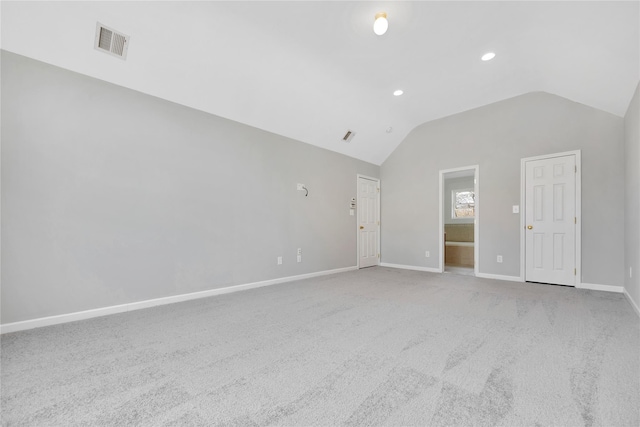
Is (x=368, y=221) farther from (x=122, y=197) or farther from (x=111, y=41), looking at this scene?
(x=111, y=41)

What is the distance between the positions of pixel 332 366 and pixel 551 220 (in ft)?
14.4

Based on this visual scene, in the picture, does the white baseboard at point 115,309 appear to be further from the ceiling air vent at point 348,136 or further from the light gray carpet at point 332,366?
the ceiling air vent at point 348,136

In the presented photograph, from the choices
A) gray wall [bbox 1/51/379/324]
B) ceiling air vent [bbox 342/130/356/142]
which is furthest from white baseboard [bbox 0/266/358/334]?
ceiling air vent [bbox 342/130/356/142]

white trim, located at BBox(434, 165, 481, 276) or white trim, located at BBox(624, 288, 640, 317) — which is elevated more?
white trim, located at BBox(434, 165, 481, 276)

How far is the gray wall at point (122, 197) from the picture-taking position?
8.16 ft

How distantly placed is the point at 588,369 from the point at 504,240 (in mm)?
3309

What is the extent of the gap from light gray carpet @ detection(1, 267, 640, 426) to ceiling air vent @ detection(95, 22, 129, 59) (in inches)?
102

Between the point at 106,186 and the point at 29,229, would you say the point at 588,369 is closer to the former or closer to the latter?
the point at 106,186

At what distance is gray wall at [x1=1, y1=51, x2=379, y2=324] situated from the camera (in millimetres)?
2486

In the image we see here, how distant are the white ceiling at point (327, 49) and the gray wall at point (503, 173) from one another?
392 millimetres

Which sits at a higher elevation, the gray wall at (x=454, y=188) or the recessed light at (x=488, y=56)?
the recessed light at (x=488, y=56)

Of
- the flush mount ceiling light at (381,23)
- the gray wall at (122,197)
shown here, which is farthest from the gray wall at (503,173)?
the flush mount ceiling light at (381,23)

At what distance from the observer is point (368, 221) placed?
20.1 feet

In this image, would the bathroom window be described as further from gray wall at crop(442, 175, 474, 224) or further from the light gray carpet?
the light gray carpet
